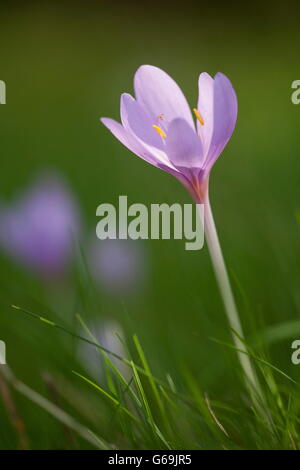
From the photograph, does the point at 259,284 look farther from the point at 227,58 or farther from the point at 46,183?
the point at 227,58

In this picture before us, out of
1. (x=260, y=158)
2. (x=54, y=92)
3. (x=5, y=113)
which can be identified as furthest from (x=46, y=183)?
(x=54, y=92)

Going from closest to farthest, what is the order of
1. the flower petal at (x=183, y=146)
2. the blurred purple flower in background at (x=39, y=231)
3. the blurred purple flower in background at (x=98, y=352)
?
the flower petal at (x=183, y=146), the blurred purple flower in background at (x=98, y=352), the blurred purple flower in background at (x=39, y=231)

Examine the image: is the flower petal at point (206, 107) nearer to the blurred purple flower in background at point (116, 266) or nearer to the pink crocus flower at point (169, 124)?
the pink crocus flower at point (169, 124)

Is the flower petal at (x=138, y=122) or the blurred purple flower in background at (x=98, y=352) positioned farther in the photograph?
the blurred purple flower in background at (x=98, y=352)

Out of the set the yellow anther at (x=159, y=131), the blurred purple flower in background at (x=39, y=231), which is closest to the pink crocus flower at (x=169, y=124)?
the yellow anther at (x=159, y=131)

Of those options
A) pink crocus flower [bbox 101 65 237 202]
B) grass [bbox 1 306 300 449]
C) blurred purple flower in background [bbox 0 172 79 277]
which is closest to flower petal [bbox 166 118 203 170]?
pink crocus flower [bbox 101 65 237 202]
